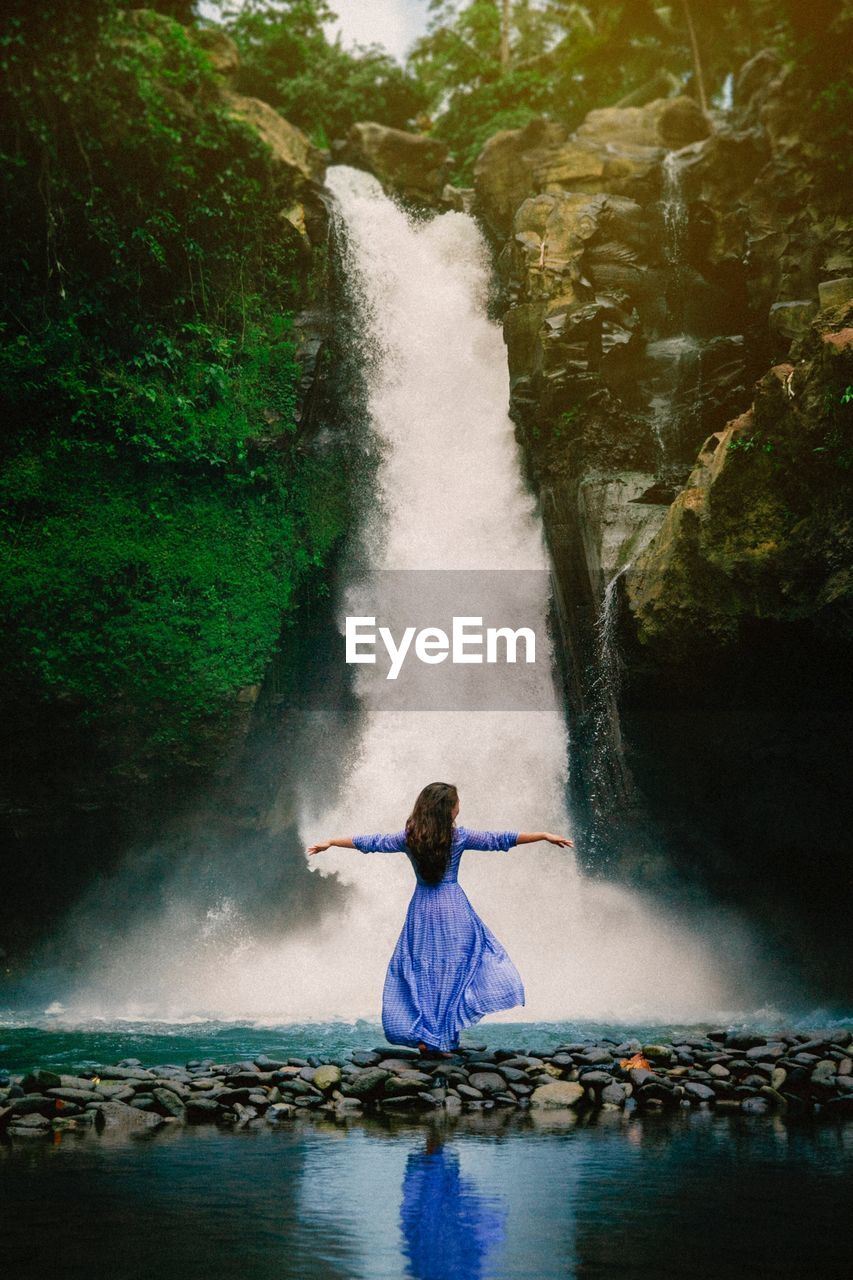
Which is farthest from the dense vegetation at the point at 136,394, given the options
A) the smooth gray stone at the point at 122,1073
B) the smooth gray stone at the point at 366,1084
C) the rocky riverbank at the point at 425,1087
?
the smooth gray stone at the point at 366,1084

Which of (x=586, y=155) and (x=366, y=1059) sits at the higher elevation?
(x=586, y=155)

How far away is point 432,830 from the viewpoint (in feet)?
19.7

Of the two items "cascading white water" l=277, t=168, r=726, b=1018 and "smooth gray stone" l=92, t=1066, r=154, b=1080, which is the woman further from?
"cascading white water" l=277, t=168, r=726, b=1018

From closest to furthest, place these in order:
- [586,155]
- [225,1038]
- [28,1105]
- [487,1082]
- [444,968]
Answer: [28,1105], [487,1082], [444,968], [225,1038], [586,155]

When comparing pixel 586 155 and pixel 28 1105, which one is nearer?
pixel 28 1105

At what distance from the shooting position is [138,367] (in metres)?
14.5

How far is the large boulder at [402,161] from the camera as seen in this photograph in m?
18.6

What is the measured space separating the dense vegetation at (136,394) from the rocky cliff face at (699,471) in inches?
161

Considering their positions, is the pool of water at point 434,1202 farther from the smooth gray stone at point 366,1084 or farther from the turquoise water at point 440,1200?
the smooth gray stone at point 366,1084

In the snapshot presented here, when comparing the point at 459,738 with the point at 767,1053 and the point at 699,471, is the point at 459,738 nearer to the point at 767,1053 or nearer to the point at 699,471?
the point at 699,471

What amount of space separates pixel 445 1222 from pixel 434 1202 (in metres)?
0.22

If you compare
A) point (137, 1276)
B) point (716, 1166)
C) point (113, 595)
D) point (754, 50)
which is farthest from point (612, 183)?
point (137, 1276)

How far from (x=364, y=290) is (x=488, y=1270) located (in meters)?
Result: 16.1
